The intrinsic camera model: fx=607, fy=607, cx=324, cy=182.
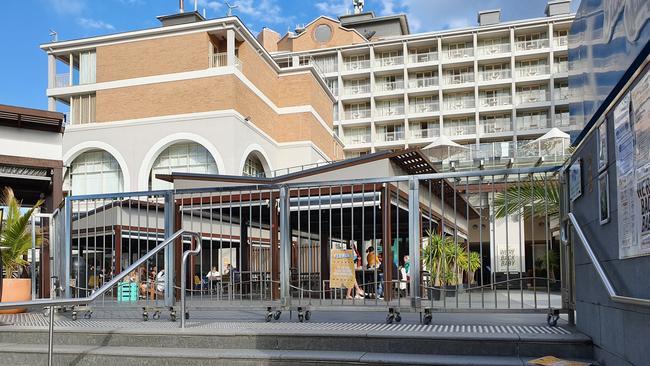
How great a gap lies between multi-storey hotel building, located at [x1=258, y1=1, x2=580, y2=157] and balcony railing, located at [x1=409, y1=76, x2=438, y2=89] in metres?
0.12

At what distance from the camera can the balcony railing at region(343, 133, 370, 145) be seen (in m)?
77.0

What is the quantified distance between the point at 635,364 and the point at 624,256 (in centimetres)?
74

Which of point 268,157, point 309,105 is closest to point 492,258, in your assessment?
point 268,157

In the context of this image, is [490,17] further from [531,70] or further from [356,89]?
[356,89]

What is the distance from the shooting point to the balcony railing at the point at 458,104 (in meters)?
73.3

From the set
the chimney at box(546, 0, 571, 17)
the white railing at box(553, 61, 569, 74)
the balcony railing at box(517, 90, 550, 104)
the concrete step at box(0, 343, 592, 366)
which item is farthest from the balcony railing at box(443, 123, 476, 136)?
the concrete step at box(0, 343, 592, 366)

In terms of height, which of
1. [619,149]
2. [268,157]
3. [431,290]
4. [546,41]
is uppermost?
[546,41]

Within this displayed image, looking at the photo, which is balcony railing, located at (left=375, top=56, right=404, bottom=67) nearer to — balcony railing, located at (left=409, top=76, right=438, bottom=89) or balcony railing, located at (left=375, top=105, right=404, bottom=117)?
→ balcony railing, located at (left=409, top=76, right=438, bottom=89)

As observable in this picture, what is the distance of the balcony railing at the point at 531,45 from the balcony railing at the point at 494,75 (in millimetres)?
3090

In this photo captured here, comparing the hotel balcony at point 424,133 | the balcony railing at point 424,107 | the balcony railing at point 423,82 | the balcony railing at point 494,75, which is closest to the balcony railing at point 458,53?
the balcony railing at point 494,75

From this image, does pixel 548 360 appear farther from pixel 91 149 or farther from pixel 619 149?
pixel 91 149

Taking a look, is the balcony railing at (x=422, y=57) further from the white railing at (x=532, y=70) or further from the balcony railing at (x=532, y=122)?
the balcony railing at (x=532, y=122)

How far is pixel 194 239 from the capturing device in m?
8.17

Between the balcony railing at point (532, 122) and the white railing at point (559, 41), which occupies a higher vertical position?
the white railing at point (559, 41)
